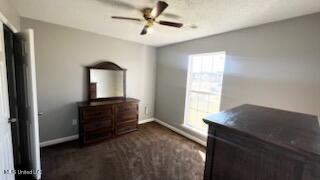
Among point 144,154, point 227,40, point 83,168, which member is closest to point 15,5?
point 83,168

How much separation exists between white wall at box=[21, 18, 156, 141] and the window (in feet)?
6.32

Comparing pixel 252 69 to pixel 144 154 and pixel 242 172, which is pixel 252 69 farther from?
pixel 144 154

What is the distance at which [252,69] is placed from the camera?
2441mm

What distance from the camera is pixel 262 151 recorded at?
0.73 m

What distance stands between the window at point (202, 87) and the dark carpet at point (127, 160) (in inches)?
23.6

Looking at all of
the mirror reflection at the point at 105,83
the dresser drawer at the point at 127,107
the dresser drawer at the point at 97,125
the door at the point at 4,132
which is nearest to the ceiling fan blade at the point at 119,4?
the door at the point at 4,132

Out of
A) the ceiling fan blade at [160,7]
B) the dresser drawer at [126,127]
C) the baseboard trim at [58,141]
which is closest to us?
the ceiling fan blade at [160,7]

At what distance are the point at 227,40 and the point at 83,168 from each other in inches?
132

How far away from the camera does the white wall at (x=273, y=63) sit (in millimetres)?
1912

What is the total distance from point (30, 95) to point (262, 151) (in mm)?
2478

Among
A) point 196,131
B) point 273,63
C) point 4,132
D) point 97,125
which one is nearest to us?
point 4,132

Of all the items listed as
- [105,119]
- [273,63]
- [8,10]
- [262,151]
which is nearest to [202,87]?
[273,63]

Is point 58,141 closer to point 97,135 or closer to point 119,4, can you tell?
point 97,135

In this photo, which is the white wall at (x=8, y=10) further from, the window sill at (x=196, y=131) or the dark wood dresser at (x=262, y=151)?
the window sill at (x=196, y=131)
